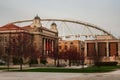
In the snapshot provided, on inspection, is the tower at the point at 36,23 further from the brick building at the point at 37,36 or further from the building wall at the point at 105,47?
the building wall at the point at 105,47

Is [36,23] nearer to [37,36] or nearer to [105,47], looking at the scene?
[37,36]

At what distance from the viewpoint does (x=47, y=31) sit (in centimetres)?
16675

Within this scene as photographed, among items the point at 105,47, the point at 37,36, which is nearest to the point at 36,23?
the point at 37,36

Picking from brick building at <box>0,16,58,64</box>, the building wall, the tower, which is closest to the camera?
brick building at <box>0,16,58,64</box>

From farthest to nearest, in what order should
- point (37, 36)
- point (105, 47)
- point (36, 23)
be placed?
point (105, 47) < point (36, 23) < point (37, 36)

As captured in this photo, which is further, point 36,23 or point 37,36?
point 36,23

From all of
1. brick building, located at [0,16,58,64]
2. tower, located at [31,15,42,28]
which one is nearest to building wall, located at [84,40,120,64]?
brick building, located at [0,16,58,64]

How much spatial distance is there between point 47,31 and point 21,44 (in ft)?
264

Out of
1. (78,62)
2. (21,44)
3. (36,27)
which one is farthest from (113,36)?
(21,44)

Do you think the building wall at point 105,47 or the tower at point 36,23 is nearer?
the tower at point 36,23

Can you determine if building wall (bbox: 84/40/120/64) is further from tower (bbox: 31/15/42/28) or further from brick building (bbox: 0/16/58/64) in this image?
tower (bbox: 31/15/42/28)

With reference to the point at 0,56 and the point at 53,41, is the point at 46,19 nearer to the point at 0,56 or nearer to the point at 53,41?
the point at 53,41

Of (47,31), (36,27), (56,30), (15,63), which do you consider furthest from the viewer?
(56,30)

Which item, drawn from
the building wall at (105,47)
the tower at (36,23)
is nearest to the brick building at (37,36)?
the tower at (36,23)
